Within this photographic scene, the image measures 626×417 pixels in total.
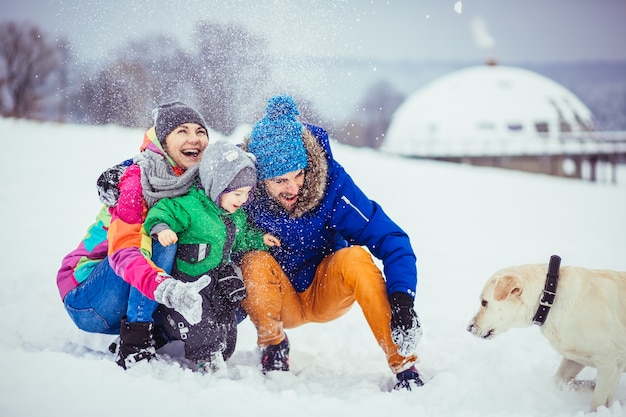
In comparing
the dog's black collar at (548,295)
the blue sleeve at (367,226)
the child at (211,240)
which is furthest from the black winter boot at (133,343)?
the dog's black collar at (548,295)

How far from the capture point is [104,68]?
143 inches

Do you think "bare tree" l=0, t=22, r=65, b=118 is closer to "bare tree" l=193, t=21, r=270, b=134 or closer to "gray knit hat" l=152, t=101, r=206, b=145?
"bare tree" l=193, t=21, r=270, b=134

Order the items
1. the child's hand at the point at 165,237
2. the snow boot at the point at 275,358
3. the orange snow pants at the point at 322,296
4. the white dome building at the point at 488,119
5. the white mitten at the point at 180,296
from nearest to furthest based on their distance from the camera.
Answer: the white mitten at the point at 180,296
the child's hand at the point at 165,237
the orange snow pants at the point at 322,296
the snow boot at the point at 275,358
the white dome building at the point at 488,119

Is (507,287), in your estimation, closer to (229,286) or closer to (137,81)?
(229,286)

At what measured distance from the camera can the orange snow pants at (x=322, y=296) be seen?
8.09 ft

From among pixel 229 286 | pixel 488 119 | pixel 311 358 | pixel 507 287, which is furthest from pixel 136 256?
pixel 488 119

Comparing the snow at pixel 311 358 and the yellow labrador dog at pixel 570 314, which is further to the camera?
the yellow labrador dog at pixel 570 314

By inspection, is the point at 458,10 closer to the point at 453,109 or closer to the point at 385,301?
the point at 385,301

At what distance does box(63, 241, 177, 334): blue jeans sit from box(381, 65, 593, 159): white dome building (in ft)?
88.6

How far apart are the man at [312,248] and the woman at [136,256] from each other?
33 cm

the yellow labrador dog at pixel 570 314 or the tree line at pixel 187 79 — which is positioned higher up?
the tree line at pixel 187 79

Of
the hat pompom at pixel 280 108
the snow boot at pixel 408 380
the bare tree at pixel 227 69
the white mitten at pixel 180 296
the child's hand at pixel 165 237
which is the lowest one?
the snow boot at pixel 408 380

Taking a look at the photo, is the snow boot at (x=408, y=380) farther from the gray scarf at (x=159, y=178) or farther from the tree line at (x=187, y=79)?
the tree line at (x=187, y=79)

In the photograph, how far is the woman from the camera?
2178 mm
